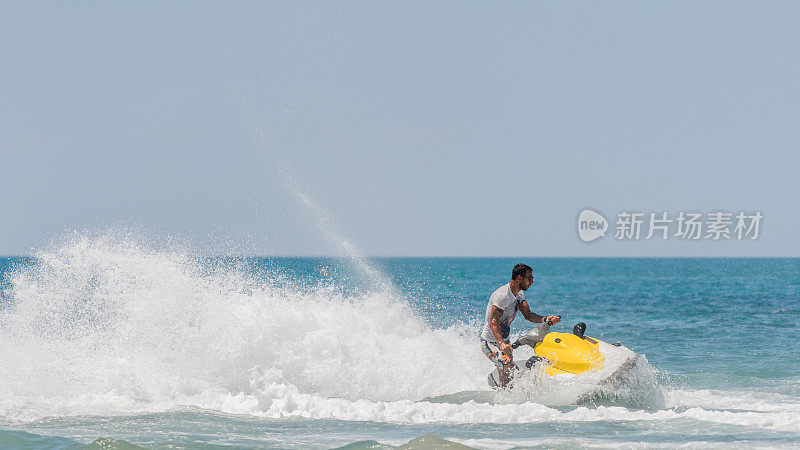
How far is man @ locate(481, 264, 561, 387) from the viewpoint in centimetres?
988

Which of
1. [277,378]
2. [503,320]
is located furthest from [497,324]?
[277,378]

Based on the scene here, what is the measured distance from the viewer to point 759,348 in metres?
17.3

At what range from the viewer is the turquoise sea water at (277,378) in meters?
8.69

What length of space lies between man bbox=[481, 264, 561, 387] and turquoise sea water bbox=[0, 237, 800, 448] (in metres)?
0.43

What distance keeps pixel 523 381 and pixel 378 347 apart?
3023mm

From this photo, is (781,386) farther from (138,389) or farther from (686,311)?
(686,311)

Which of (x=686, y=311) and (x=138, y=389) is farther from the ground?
(x=686, y=311)

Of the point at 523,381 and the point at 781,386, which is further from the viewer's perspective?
the point at 781,386

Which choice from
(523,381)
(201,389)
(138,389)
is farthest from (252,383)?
(523,381)

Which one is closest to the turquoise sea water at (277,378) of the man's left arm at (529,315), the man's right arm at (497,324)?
the man's right arm at (497,324)

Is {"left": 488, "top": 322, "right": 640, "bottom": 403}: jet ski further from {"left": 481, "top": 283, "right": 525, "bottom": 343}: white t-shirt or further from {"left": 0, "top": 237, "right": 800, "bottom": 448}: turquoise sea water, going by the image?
{"left": 481, "top": 283, "right": 525, "bottom": 343}: white t-shirt

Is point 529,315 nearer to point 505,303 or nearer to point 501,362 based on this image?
point 505,303

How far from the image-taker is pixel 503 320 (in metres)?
10.0

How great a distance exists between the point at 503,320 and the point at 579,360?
988 millimetres
